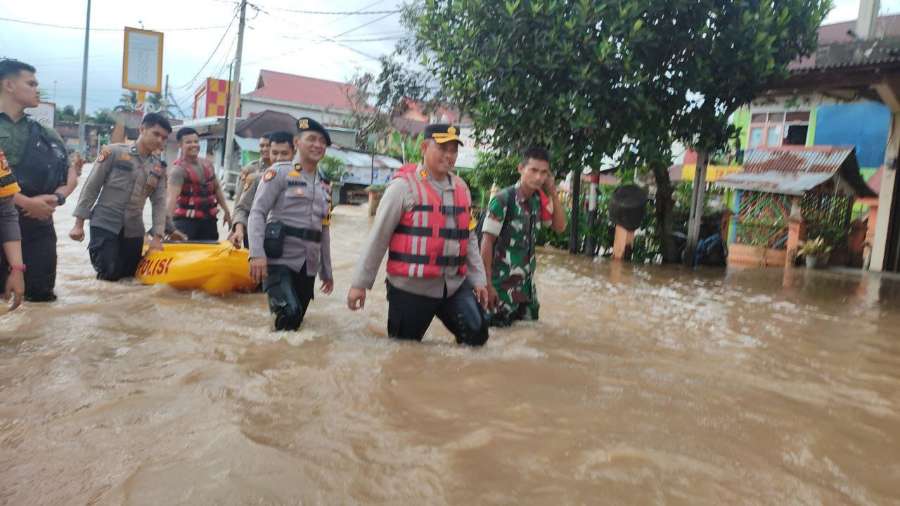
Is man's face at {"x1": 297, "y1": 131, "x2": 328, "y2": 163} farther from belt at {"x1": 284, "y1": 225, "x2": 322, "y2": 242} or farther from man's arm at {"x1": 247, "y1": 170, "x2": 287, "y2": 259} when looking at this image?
belt at {"x1": 284, "y1": 225, "x2": 322, "y2": 242}

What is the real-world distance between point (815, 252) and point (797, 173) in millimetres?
2191

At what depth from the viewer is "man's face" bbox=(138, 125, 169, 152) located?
6098 mm

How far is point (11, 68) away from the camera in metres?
4.18

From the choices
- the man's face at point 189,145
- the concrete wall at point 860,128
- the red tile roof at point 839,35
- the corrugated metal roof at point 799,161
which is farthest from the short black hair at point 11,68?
the concrete wall at point 860,128

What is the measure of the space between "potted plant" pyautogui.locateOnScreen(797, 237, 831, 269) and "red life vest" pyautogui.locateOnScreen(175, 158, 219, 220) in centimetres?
1073

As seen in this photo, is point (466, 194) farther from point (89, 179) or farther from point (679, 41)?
point (679, 41)

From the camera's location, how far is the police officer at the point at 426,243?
4164 mm

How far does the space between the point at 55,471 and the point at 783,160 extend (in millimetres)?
16054

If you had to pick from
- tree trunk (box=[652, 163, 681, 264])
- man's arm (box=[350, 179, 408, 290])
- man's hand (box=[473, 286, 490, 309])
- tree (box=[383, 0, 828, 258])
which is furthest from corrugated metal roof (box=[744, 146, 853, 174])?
man's arm (box=[350, 179, 408, 290])

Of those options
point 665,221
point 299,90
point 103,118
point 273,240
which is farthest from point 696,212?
point 103,118

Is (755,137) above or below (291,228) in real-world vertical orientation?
above

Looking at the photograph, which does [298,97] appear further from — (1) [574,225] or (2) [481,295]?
(2) [481,295]

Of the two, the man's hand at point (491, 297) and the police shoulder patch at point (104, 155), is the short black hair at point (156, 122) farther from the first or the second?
the man's hand at point (491, 297)

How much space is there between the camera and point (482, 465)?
2729 mm
